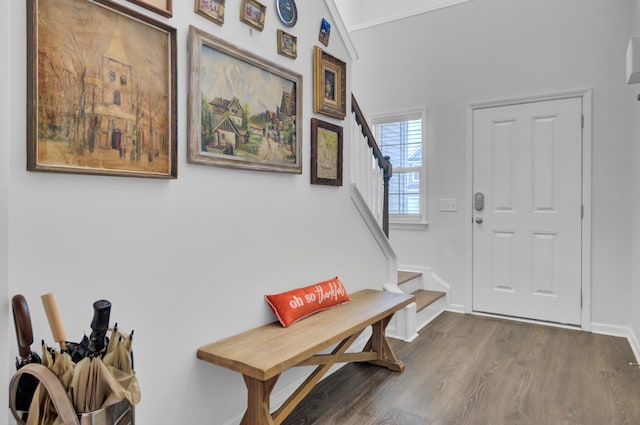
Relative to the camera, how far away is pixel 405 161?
4.32 m

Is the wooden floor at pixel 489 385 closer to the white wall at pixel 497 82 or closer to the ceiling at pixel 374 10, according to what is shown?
the white wall at pixel 497 82

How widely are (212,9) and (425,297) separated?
3.02m

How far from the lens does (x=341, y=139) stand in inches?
106

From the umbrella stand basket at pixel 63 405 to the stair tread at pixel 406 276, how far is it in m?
2.93

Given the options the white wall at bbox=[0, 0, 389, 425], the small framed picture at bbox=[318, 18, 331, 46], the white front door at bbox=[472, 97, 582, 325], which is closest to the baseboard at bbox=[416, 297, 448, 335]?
the white front door at bbox=[472, 97, 582, 325]

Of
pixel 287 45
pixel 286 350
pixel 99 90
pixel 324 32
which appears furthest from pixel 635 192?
pixel 99 90

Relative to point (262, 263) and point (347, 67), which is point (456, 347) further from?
point (347, 67)

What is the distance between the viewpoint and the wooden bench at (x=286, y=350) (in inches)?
62.8

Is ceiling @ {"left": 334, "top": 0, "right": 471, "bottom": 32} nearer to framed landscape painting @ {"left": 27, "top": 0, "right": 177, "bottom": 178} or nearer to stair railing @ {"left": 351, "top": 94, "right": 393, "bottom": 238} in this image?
stair railing @ {"left": 351, "top": 94, "right": 393, "bottom": 238}

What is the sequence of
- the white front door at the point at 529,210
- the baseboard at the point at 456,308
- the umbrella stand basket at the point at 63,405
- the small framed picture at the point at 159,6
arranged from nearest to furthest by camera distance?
1. the umbrella stand basket at the point at 63,405
2. the small framed picture at the point at 159,6
3. the white front door at the point at 529,210
4. the baseboard at the point at 456,308

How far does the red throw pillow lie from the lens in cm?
205

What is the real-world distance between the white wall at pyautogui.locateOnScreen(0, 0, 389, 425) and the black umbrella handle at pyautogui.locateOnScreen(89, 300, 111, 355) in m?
0.34

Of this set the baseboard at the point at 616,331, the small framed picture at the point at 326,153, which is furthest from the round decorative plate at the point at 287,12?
the baseboard at the point at 616,331

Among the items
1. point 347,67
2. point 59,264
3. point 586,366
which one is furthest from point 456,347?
point 59,264
